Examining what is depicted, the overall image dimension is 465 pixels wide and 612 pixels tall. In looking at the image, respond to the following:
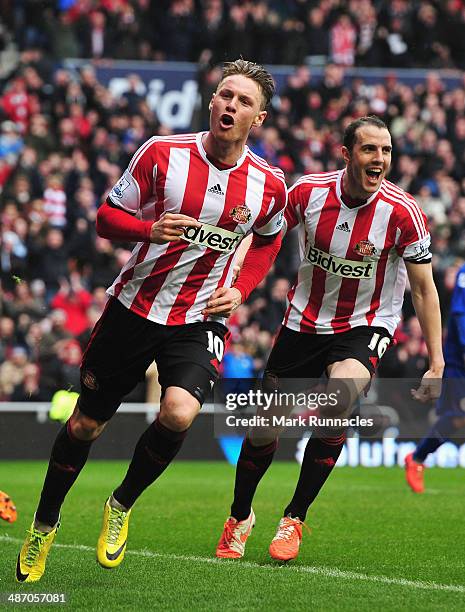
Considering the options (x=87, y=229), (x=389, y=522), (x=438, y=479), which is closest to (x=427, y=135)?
(x=87, y=229)

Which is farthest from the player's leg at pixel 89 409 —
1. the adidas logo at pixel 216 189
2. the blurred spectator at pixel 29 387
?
the blurred spectator at pixel 29 387

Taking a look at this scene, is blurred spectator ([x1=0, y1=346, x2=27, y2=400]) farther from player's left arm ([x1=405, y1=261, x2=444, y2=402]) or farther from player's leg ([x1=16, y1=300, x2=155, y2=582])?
player's leg ([x1=16, y1=300, x2=155, y2=582])

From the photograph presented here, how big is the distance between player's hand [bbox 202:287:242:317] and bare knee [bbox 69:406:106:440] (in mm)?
746

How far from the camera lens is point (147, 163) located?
589 cm

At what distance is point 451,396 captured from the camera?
10.8m

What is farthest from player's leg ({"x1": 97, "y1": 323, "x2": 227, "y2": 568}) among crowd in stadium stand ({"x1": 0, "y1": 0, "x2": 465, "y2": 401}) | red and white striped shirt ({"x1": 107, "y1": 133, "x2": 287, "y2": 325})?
crowd in stadium stand ({"x1": 0, "y1": 0, "x2": 465, "y2": 401})

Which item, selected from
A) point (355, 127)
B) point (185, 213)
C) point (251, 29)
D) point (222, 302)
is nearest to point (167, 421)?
point (222, 302)

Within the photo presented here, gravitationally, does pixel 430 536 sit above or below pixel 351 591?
below

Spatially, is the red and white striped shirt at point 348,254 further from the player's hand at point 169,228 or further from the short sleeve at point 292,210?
the player's hand at point 169,228

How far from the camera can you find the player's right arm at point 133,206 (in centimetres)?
568

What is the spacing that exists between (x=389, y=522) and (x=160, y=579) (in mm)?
3006

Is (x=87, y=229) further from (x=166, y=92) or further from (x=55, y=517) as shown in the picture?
(x=55, y=517)

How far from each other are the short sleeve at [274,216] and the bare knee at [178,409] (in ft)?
3.48

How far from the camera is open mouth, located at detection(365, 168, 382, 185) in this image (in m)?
6.81
